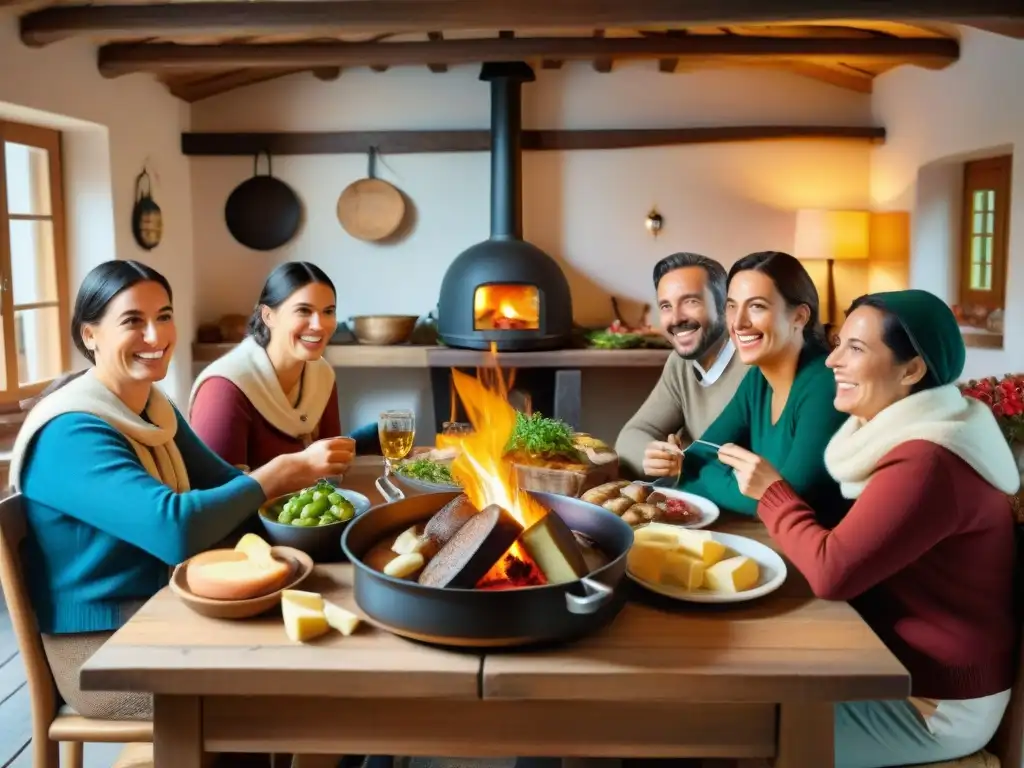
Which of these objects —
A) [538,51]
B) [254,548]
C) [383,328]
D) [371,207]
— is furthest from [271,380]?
[371,207]

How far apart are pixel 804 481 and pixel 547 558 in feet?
2.47

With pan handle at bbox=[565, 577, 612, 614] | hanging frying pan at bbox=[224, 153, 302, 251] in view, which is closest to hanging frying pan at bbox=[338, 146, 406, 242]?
hanging frying pan at bbox=[224, 153, 302, 251]

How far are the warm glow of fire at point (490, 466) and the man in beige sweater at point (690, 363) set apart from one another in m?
0.70

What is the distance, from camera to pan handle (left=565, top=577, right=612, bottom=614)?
46.6 inches

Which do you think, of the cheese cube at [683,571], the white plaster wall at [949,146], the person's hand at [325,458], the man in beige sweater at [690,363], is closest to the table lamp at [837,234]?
the white plaster wall at [949,146]

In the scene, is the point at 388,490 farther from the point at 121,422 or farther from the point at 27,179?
the point at 27,179

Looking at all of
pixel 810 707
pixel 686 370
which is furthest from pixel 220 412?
pixel 810 707

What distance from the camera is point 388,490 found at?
2.06 meters

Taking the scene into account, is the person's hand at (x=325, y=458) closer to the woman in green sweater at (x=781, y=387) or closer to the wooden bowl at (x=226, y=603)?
the wooden bowl at (x=226, y=603)

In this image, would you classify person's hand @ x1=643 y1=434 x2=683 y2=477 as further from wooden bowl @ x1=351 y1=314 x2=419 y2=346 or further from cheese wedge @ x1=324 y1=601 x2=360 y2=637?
wooden bowl @ x1=351 y1=314 x2=419 y2=346

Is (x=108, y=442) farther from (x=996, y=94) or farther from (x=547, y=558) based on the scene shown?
(x=996, y=94)

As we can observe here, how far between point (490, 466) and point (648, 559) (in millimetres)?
318

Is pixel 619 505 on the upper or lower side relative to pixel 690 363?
lower

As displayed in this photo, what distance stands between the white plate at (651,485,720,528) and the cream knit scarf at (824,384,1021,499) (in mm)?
324
